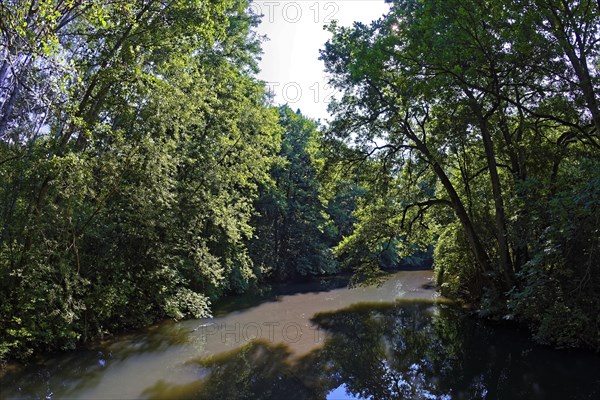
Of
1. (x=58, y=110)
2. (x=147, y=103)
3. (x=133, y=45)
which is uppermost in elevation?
(x=133, y=45)

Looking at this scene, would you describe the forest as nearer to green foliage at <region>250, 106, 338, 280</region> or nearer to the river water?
the river water

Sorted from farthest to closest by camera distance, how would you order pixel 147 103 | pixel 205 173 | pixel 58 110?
pixel 205 173
pixel 147 103
pixel 58 110

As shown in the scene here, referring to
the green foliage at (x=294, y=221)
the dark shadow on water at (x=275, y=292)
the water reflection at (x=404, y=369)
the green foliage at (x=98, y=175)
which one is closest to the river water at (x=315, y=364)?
the water reflection at (x=404, y=369)

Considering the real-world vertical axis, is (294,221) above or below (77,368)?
above

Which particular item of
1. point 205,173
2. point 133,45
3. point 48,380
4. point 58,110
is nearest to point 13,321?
point 48,380

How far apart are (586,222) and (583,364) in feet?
15.4

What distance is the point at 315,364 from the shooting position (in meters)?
9.49

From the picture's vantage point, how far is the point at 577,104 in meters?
9.13

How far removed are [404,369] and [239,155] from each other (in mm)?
10790

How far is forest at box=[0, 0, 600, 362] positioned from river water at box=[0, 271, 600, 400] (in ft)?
2.57

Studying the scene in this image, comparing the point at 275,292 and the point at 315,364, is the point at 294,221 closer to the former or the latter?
the point at 275,292

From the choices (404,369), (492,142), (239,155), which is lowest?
(404,369)

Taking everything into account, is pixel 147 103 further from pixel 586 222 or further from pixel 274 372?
pixel 586 222

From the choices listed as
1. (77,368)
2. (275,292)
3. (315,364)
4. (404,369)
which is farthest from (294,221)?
(77,368)
